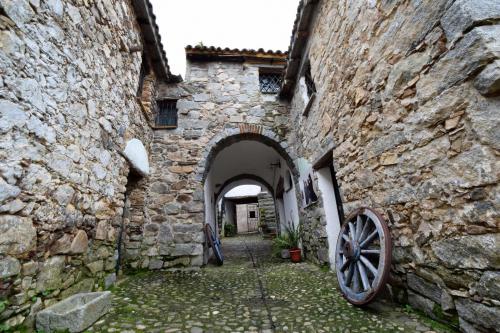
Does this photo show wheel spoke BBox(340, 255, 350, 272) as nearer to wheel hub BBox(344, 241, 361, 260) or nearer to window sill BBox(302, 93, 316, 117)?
wheel hub BBox(344, 241, 361, 260)

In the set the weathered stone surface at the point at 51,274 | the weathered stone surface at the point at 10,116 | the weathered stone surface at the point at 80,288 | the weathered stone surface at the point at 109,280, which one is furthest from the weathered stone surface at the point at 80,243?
the weathered stone surface at the point at 10,116

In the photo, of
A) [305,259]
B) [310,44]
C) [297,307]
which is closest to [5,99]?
[297,307]

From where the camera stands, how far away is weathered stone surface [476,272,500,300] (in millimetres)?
1174

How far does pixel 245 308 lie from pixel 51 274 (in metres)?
1.71

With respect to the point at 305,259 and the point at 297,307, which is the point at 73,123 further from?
the point at 305,259

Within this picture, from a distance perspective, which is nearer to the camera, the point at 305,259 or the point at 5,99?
the point at 5,99

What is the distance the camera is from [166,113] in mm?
5090

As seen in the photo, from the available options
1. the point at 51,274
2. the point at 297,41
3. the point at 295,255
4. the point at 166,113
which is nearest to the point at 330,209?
the point at 295,255

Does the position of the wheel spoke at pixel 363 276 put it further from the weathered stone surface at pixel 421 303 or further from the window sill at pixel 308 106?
the window sill at pixel 308 106

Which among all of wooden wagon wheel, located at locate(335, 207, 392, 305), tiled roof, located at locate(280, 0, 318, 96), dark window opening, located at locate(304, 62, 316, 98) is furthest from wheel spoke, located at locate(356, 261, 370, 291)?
tiled roof, located at locate(280, 0, 318, 96)

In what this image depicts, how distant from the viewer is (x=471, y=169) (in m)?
1.28

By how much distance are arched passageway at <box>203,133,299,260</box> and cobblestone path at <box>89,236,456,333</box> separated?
7.11 ft

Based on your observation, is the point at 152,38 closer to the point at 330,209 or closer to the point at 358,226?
the point at 330,209

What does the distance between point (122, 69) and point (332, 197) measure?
3.88 m
